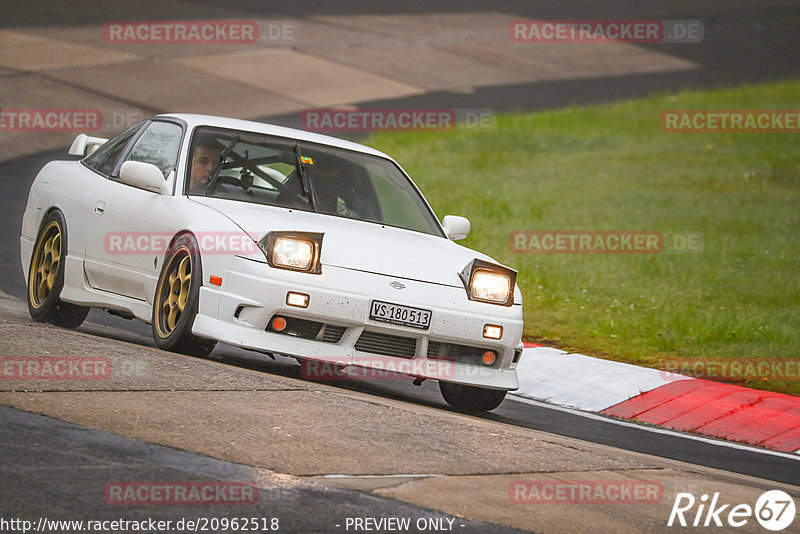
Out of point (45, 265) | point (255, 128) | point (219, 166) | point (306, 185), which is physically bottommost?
point (45, 265)

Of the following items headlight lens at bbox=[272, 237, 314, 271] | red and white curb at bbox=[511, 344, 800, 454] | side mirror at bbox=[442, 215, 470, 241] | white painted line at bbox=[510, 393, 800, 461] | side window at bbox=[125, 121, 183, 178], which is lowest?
white painted line at bbox=[510, 393, 800, 461]

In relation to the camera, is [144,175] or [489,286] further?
[144,175]

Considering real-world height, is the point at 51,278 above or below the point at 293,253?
below

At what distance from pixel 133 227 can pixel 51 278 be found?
1.05m

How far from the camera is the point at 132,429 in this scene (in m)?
5.84

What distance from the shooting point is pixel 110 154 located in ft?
30.5

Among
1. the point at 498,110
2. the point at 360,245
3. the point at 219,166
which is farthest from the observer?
the point at 498,110

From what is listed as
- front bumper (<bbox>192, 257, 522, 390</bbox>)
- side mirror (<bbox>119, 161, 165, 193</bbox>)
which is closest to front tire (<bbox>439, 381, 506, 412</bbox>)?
front bumper (<bbox>192, 257, 522, 390</bbox>)

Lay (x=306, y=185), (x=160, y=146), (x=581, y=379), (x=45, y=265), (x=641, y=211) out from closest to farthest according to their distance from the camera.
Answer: (x=306, y=185) → (x=160, y=146) → (x=45, y=265) → (x=581, y=379) → (x=641, y=211)

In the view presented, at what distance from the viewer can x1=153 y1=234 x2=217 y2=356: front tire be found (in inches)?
297

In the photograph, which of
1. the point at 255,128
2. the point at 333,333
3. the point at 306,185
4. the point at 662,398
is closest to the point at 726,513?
the point at 333,333

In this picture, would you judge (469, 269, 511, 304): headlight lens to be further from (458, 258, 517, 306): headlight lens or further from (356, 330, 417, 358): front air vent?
(356, 330, 417, 358): front air vent

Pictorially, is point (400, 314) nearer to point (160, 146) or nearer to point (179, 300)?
point (179, 300)

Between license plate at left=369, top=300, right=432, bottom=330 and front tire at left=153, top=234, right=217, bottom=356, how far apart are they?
3.26 feet
